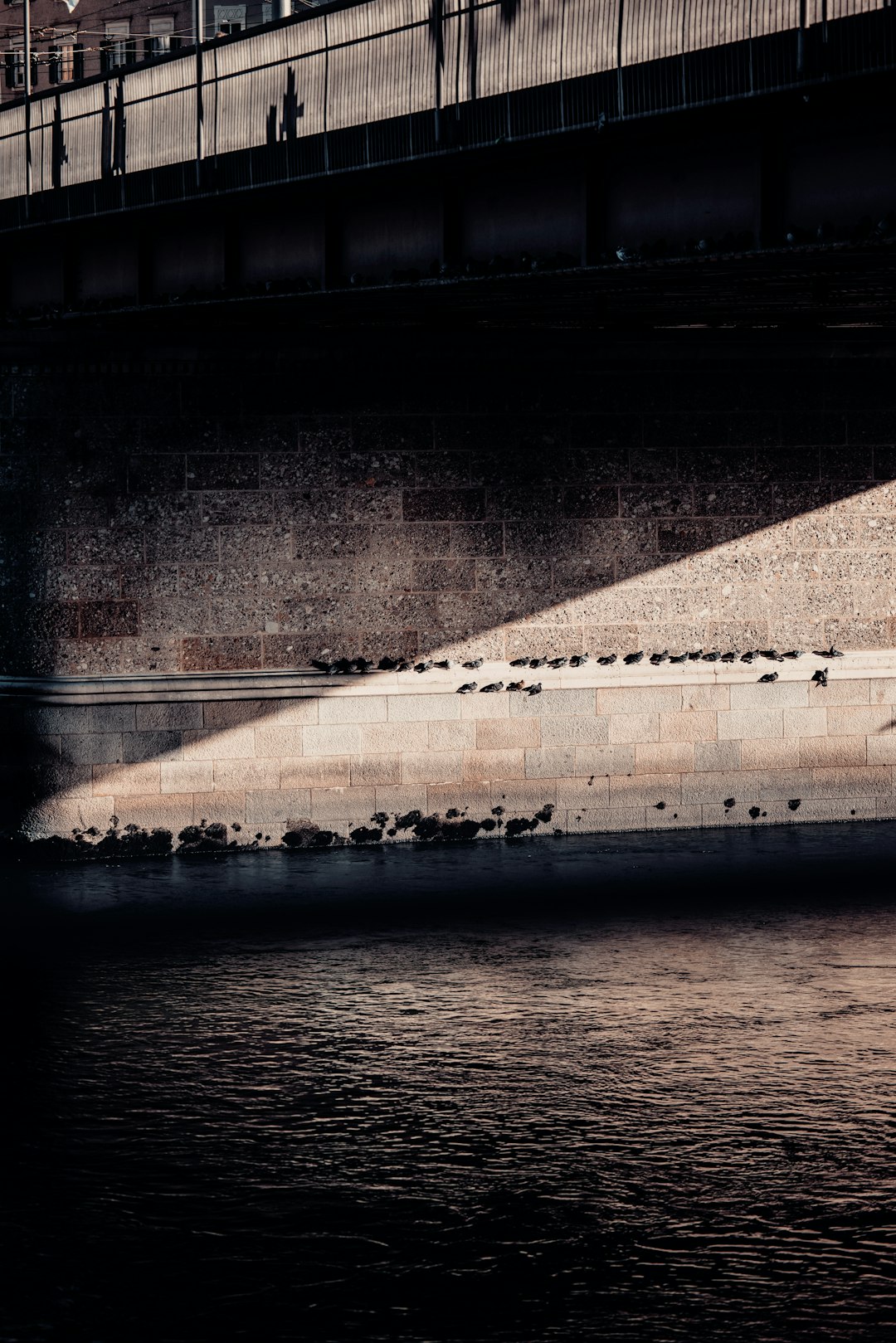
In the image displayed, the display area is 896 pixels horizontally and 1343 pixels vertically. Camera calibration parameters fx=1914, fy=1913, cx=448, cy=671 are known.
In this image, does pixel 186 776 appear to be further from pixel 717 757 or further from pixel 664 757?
pixel 717 757

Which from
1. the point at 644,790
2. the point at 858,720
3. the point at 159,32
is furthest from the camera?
the point at 159,32

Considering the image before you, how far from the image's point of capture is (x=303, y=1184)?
31.7ft

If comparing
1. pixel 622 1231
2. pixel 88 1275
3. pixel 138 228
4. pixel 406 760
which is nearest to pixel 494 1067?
pixel 622 1231

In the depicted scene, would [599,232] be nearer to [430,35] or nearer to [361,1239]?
[430,35]

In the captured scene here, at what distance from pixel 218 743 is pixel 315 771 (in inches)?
43.2

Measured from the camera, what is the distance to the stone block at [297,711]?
20.5 m

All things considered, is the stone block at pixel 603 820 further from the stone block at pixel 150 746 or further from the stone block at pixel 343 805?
the stone block at pixel 150 746

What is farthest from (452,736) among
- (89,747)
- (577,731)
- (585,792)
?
(89,747)

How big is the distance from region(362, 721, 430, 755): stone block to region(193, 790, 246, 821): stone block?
1.46m

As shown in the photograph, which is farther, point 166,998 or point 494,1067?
point 166,998

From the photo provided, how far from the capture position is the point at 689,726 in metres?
21.5

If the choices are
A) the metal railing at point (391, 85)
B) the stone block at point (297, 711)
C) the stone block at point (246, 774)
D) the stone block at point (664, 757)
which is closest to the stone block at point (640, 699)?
the stone block at point (664, 757)

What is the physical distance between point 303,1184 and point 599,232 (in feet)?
27.7

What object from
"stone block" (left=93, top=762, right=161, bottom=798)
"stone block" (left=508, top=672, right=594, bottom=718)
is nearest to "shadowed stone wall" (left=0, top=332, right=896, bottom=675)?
"stone block" (left=508, top=672, right=594, bottom=718)
